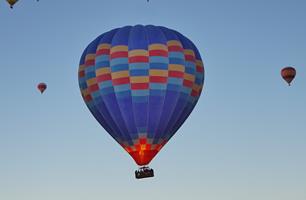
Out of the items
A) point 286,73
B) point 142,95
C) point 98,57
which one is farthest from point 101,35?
point 286,73

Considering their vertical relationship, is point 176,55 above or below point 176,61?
above

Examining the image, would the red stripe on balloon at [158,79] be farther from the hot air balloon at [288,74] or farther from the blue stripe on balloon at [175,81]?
the hot air balloon at [288,74]

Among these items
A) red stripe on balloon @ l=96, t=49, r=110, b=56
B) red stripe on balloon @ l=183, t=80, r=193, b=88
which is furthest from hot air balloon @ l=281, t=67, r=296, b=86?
red stripe on balloon @ l=96, t=49, r=110, b=56

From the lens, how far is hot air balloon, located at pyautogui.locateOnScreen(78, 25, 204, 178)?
44594mm

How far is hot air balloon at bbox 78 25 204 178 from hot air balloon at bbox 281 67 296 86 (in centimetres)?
969

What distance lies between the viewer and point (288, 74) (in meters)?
53.0

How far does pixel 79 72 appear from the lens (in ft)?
154

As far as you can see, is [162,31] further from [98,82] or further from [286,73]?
[286,73]

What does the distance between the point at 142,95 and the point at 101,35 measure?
488cm

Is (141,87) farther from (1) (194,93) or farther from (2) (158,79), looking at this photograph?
(1) (194,93)

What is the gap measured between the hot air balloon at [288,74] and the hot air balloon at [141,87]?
969 centimetres

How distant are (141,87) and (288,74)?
13.0m

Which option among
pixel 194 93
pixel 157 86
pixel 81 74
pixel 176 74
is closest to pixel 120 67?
pixel 157 86

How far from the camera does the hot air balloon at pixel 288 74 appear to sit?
5281 centimetres
